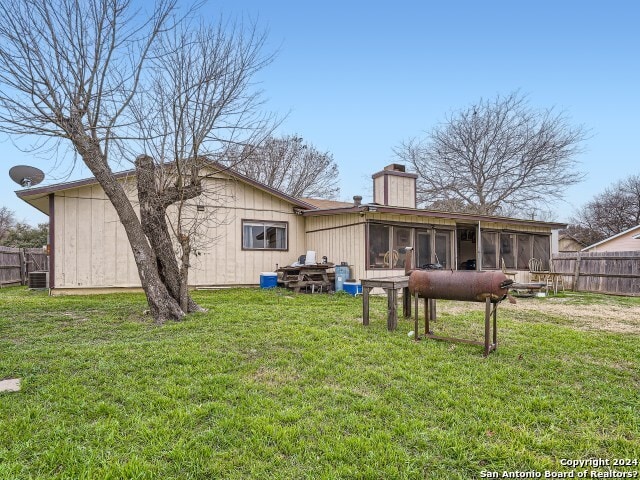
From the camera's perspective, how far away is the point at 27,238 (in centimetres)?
2244

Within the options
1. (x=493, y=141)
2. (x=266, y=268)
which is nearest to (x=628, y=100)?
(x=493, y=141)

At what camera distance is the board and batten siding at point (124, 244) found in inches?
367

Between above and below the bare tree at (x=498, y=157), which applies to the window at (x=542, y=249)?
below

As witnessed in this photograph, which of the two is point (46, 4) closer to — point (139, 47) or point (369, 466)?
point (139, 47)

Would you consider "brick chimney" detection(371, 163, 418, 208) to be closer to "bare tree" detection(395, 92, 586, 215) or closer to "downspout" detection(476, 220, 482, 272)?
"downspout" detection(476, 220, 482, 272)

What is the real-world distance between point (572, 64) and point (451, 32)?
4.64 m

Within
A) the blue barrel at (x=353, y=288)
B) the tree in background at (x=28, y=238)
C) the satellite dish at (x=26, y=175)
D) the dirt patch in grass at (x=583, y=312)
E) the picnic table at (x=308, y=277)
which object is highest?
the satellite dish at (x=26, y=175)

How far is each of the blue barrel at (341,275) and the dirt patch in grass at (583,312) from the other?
2838 mm

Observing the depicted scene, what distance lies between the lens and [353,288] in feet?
32.3

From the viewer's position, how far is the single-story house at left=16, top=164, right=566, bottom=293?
936cm

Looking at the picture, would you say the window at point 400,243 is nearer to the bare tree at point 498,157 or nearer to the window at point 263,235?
the window at point 263,235

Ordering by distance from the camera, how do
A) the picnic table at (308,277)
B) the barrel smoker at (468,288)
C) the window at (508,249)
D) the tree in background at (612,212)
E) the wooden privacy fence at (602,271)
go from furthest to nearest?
the tree in background at (612,212) → the window at (508,249) → the wooden privacy fence at (602,271) → the picnic table at (308,277) → the barrel smoker at (468,288)

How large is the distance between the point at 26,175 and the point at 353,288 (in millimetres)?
7492

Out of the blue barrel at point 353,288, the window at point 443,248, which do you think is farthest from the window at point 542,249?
the blue barrel at point 353,288
